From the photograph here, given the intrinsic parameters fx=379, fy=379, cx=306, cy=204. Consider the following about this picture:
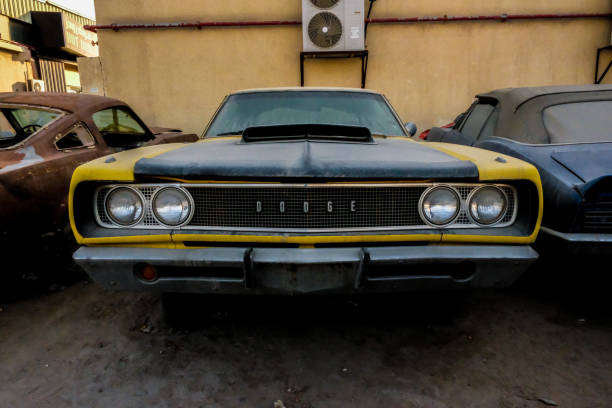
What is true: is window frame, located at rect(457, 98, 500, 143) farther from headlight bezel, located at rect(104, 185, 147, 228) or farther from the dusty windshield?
the dusty windshield

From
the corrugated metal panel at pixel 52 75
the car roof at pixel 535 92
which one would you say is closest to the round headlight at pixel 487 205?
the car roof at pixel 535 92

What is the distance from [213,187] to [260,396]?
101cm

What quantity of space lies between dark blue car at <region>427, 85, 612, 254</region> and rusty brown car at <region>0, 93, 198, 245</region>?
3.42 m

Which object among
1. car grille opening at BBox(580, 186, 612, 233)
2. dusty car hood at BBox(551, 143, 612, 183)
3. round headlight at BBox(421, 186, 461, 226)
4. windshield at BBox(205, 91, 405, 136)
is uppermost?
windshield at BBox(205, 91, 405, 136)

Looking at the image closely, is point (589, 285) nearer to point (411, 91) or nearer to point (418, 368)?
point (418, 368)

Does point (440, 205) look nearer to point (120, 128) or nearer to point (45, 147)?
point (45, 147)

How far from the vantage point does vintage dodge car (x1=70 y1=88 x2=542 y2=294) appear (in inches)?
67.0

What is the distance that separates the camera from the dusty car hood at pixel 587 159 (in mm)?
2182

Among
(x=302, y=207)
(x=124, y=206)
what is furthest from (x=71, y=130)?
(x=302, y=207)

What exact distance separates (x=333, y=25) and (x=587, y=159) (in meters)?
5.61

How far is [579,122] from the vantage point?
2.90 m

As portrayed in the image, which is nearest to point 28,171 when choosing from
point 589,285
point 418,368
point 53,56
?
point 418,368

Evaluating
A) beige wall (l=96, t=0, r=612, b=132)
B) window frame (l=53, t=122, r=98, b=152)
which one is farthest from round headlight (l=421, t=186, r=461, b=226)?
beige wall (l=96, t=0, r=612, b=132)

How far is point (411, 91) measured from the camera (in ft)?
25.3
